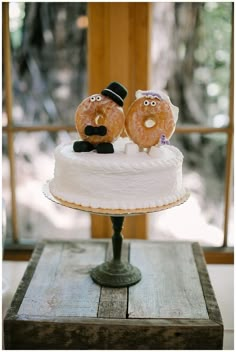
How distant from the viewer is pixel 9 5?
2.15 meters

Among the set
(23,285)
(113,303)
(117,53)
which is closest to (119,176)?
(113,303)

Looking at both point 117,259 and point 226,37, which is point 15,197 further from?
point 226,37

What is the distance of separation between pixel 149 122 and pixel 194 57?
0.67m

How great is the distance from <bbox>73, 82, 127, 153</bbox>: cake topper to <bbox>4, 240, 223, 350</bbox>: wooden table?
403mm

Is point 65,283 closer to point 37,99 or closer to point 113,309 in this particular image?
point 113,309

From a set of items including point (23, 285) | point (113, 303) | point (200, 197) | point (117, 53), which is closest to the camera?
point (113, 303)

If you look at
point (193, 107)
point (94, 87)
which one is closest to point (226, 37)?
point (193, 107)

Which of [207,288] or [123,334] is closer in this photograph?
[123,334]

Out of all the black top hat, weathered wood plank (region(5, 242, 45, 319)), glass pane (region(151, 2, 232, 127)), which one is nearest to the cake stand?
weathered wood plank (region(5, 242, 45, 319))

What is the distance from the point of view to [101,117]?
64.6 inches

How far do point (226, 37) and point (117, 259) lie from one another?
0.89 m

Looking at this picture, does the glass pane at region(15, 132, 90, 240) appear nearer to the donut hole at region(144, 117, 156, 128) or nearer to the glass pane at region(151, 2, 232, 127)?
the glass pane at region(151, 2, 232, 127)

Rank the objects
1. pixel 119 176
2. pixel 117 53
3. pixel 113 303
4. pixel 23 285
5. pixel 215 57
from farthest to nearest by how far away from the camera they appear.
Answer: pixel 215 57
pixel 117 53
pixel 23 285
pixel 113 303
pixel 119 176

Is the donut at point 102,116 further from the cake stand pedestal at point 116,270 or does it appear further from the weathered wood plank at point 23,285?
the weathered wood plank at point 23,285
